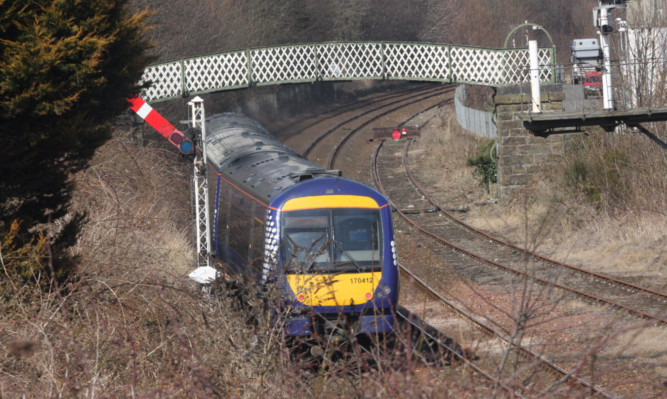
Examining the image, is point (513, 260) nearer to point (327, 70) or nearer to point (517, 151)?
point (517, 151)

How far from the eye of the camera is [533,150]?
70.4 ft

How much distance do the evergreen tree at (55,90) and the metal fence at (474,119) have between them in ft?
71.0

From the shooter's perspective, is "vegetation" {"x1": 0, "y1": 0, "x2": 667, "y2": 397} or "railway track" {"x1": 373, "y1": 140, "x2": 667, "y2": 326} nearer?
"vegetation" {"x1": 0, "y1": 0, "x2": 667, "y2": 397}

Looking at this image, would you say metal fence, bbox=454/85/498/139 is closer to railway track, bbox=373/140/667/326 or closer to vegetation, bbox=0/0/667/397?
railway track, bbox=373/140/667/326

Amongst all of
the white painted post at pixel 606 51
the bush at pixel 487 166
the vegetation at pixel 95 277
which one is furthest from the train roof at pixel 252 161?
the bush at pixel 487 166

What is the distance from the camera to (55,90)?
8.39 m

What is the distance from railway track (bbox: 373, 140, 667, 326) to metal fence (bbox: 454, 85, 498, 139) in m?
4.84

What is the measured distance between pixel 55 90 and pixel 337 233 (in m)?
3.86

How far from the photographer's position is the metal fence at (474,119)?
31281 millimetres

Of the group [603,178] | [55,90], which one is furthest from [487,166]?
[55,90]

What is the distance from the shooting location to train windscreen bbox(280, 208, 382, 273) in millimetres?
→ 10078

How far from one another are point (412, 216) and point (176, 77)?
8.30 m

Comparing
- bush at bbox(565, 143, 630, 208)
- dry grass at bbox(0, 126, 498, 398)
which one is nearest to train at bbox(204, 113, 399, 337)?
dry grass at bbox(0, 126, 498, 398)

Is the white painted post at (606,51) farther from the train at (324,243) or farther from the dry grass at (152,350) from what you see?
the dry grass at (152,350)
